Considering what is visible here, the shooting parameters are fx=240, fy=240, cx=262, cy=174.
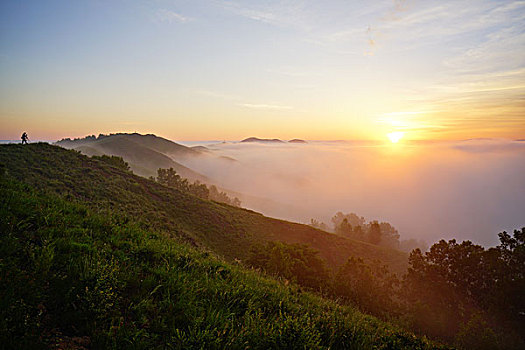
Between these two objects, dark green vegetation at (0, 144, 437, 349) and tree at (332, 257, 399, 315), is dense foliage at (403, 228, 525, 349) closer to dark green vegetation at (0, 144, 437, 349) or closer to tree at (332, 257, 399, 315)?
tree at (332, 257, 399, 315)

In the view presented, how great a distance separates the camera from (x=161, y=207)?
37.4 metres

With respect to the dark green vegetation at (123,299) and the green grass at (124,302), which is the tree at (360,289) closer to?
the dark green vegetation at (123,299)

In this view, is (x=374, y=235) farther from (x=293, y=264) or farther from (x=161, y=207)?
(x=293, y=264)

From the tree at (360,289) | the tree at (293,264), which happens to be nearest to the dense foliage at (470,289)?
the tree at (360,289)

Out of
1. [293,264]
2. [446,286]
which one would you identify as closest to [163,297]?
[293,264]

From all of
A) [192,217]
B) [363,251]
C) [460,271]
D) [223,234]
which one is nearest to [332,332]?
[460,271]

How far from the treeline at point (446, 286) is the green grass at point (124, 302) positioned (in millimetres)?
10566

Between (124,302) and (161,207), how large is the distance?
3511cm

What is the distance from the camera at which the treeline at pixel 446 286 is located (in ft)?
52.1

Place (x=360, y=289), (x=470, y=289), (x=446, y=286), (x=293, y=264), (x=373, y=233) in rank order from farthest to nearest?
(x=373, y=233)
(x=446, y=286)
(x=470, y=289)
(x=293, y=264)
(x=360, y=289)

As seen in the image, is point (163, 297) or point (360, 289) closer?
point (163, 297)

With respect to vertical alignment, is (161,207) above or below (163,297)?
below

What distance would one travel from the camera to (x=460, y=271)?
21.5 metres

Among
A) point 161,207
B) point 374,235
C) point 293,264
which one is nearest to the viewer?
point 293,264
